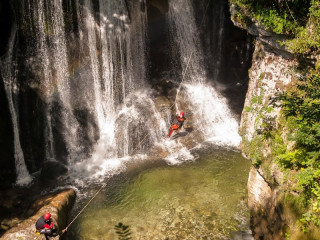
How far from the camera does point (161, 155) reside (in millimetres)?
12703

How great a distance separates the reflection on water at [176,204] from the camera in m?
8.57

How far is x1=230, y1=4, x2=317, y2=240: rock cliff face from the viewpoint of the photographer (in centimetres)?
625

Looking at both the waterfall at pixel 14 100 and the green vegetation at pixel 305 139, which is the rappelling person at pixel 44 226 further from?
the green vegetation at pixel 305 139

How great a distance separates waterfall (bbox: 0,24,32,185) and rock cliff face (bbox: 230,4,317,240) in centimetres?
841

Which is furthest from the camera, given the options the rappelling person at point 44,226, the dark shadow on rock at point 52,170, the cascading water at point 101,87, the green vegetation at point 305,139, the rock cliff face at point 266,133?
the cascading water at point 101,87

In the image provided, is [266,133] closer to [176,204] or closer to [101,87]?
[176,204]

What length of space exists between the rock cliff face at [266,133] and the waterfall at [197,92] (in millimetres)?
5595

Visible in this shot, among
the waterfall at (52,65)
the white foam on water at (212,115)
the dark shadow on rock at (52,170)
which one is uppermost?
the waterfall at (52,65)

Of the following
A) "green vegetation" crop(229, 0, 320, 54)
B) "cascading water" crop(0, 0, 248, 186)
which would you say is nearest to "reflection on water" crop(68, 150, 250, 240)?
"cascading water" crop(0, 0, 248, 186)

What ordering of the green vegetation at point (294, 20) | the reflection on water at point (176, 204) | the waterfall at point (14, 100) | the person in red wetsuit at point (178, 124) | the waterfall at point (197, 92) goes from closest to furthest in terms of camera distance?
the green vegetation at point (294, 20)
the reflection on water at point (176, 204)
the waterfall at point (14, 100)
the person in red wetsuit at point (178, 124)
the waterfall at point (197, 92)

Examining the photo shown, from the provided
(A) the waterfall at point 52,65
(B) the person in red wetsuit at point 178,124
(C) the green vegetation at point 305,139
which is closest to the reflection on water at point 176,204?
(B) the person in red wetsuit at point 178,124

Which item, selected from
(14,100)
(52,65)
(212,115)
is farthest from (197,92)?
(14,100)

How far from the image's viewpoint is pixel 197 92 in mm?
15867

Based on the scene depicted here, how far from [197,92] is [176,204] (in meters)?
7.76
